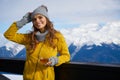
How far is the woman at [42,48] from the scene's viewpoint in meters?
2.28

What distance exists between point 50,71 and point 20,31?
1.64ft

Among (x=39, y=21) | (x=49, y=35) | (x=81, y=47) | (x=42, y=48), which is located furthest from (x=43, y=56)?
(x=81, y=47)

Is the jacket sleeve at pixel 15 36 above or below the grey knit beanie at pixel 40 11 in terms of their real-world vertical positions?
below

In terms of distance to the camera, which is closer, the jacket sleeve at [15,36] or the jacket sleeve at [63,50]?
the jacket sleeve at [63,50]

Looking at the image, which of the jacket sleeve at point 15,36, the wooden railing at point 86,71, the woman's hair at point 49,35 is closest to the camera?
the wooden railing at point 86,71

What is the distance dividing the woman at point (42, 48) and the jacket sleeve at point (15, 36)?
68mm

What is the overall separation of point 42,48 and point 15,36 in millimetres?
297

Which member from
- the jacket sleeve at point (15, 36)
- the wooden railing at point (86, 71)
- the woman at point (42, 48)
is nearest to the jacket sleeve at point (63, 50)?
the woman at point (42, 48)

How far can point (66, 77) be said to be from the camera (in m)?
2.52

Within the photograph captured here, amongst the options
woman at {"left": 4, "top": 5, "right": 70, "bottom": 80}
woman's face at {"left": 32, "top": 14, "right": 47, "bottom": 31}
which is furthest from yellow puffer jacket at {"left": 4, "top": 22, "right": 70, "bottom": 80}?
woman's face at {"left": 32, "top": 14, "right": 47, "bottom": 31}

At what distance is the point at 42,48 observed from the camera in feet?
7.59

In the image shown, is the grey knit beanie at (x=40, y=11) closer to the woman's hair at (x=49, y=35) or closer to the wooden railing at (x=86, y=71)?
the woman's hair at (x=49, y=35)

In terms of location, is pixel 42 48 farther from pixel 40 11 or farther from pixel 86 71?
pixel 86 71

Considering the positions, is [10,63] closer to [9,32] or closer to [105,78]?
[9,32]
